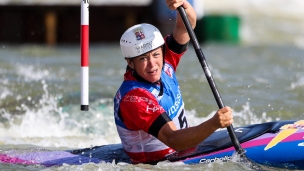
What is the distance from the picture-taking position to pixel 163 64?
17.2 feet

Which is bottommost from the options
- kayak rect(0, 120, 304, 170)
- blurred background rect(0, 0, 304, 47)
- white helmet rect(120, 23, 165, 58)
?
kayak rect(0, 120, 304, 170)

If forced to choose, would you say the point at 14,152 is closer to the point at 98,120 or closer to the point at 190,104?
the point at 98,120

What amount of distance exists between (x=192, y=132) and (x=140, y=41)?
2.51 feet

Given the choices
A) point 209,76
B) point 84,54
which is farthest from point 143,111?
point 84,54

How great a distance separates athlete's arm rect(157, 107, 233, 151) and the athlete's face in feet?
1.32

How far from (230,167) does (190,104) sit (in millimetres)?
3430

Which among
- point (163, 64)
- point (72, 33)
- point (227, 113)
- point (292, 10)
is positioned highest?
point (292, 10)

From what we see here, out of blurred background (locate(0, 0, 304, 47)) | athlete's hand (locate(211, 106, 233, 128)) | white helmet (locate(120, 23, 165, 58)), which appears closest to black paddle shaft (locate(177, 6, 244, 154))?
white helmet (locate(120, 23, 165, 58))

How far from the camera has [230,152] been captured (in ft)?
16.4

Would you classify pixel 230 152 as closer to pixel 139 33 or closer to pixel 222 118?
pixel 222 118

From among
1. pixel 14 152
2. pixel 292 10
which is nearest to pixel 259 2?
pixel 292 10

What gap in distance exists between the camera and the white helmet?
15.7 ft

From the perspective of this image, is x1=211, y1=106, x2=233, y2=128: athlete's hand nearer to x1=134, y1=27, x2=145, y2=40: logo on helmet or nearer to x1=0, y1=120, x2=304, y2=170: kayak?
x1=0, y1=120, x2=304, y2=170: kayak

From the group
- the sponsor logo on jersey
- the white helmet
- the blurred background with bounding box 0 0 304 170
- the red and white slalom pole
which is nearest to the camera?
the white helmet
